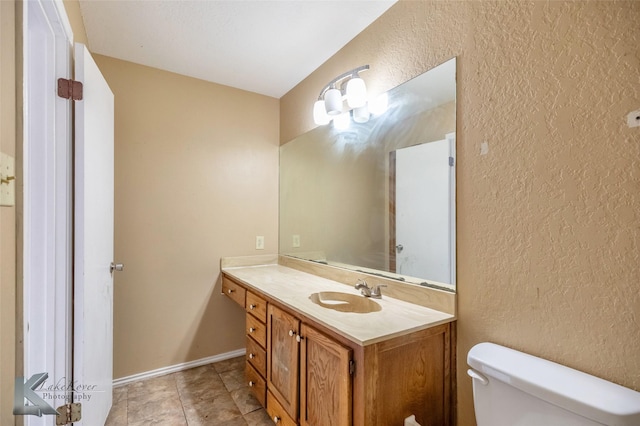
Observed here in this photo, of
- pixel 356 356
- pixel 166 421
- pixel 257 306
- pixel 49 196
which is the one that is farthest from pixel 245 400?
pixel 49 196

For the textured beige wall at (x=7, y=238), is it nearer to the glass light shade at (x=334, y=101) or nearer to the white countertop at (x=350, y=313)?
the white countertop at (x=350, y=313)

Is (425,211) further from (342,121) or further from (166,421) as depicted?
(166,421)

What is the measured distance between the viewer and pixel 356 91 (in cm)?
161

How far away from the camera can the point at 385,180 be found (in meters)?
1.67

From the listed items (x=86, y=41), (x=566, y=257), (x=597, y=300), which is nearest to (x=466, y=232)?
(x=566, y=257)

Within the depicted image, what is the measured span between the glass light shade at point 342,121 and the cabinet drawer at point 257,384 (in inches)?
64.7

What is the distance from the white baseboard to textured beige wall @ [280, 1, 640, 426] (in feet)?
6.02

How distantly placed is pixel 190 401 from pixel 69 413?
0.78 meters

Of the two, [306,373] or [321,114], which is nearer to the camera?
[306,373]

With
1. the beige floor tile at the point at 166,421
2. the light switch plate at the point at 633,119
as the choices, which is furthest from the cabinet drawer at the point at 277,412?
the light switch plate at the point at 633,119

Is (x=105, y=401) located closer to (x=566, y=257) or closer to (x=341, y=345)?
(x=341, y=345)

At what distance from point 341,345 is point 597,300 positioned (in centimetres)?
81

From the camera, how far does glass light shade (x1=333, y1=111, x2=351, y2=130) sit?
188 cm

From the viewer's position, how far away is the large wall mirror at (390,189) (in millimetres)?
1315
